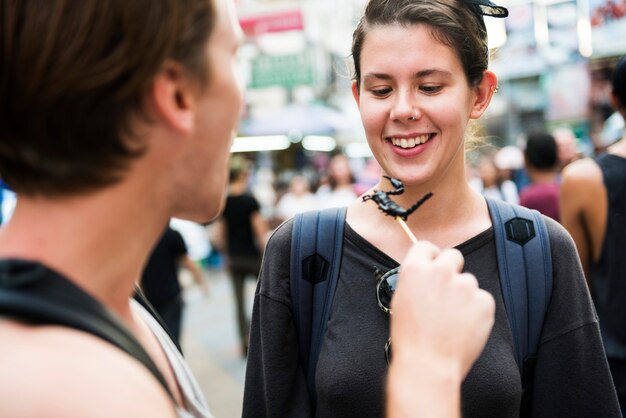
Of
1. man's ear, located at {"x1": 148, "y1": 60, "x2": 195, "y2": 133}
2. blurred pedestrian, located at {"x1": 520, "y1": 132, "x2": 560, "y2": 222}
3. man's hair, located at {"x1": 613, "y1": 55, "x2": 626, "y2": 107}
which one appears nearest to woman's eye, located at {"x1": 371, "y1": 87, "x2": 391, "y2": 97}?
man's ear, located at {"x1": 148, "y1": 60, "x2": 195, "y2": 133}

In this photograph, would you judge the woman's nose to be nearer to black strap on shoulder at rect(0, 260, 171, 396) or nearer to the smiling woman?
the smiling woman

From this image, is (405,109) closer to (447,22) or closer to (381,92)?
(381,92)

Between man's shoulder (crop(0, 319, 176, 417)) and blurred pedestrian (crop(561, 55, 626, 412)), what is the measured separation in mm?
2118

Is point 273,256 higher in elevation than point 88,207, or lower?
lower

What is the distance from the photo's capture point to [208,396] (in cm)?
564

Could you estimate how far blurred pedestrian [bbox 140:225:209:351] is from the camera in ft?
16.5

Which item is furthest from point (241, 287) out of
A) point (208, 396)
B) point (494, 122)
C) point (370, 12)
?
point (494, 122)

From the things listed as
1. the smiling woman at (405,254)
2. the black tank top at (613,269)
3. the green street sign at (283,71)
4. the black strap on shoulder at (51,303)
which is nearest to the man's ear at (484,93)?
the smiling woman at (405,254)

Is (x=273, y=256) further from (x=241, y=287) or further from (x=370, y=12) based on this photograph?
(x=241, y=287)

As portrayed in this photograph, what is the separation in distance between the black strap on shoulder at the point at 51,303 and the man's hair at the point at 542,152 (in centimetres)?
454

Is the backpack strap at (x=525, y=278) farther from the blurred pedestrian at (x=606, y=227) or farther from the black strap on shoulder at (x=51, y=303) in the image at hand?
the black strap on shoulder at (x=51, y=303)

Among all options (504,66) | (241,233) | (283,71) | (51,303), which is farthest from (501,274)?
(504,66)

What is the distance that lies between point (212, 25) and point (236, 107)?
0.15 meters

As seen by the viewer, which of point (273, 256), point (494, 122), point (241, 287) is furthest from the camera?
point (494, 122)
